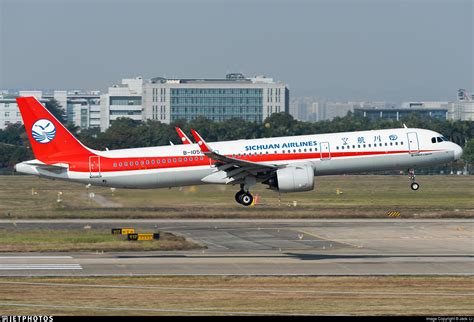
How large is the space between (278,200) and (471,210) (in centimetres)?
1620

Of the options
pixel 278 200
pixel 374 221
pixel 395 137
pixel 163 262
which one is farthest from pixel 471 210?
pixel 163 262

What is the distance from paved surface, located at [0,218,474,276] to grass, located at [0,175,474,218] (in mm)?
2412

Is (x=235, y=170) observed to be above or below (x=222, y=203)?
above

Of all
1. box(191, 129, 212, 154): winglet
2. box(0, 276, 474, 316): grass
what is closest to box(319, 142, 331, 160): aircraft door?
box(191, 129, 212, 154): winglet

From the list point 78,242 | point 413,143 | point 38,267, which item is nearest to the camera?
point 38,267

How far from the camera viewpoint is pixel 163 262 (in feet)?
166

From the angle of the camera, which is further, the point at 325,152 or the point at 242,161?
the point at 325,152

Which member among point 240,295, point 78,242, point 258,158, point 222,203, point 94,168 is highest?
point 258,158

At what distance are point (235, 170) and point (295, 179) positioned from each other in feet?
13.0

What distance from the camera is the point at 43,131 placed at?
199 feet

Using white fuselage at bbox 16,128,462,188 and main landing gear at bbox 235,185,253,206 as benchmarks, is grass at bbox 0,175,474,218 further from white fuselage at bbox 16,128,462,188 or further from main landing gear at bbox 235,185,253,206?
main landing gear at bbox 235,185,253,206

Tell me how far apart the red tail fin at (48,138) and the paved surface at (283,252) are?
804 centimetres

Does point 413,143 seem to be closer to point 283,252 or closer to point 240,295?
point 283,252

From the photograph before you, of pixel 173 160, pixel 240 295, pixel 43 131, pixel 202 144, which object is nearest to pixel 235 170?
pixel 173 160
